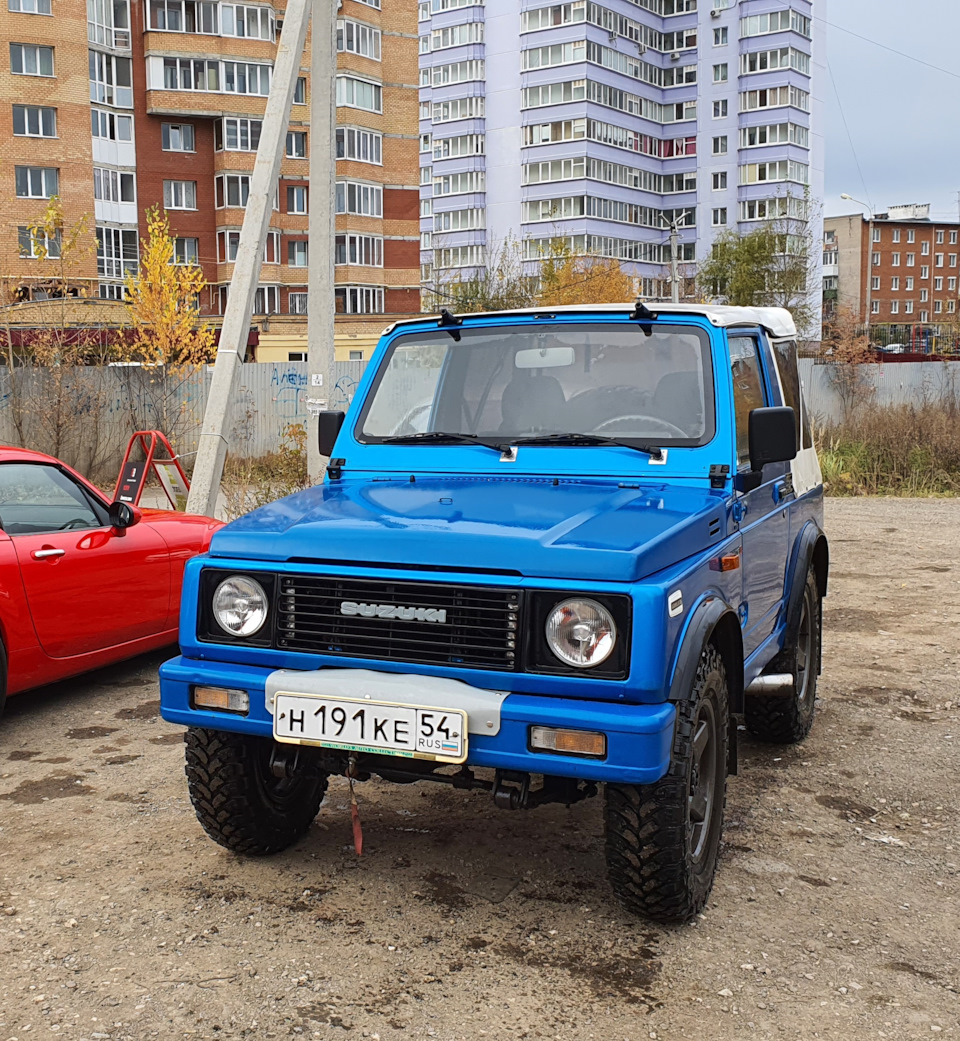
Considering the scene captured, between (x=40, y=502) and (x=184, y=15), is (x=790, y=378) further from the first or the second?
(x=184, y=15)

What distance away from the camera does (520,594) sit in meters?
3.55

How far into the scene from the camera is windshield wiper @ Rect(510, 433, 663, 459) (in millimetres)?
4582

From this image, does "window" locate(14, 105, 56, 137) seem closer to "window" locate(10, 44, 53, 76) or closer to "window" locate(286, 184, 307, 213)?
"window" locate(10, 44, 53, 76)

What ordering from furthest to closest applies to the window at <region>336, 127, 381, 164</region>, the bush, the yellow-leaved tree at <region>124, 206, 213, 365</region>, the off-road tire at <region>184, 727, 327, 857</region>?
the window at <region>336, 127, 381, 164</region>
the yellow-leaved tree at <region>124, 206, 213, 365</region>
the bush
the off-road tire at <region>184, 727, 327, 857</region>

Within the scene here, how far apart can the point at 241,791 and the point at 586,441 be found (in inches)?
73.0

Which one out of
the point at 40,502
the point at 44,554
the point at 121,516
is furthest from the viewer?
the point at 121,516

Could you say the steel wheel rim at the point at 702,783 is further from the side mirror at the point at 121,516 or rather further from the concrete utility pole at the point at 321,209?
the concrete utility pole at the point at 321,209

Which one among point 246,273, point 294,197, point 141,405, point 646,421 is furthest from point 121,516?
point 294,197

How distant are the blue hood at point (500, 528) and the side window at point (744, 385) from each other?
0.42 meters

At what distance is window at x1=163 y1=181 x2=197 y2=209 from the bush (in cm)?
4203

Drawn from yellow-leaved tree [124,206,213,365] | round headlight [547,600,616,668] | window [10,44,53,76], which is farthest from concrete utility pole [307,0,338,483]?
window [10,44,53,76]

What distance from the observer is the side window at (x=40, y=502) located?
249 inches

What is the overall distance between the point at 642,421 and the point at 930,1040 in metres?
2.41

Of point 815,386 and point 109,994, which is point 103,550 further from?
point 815,386
